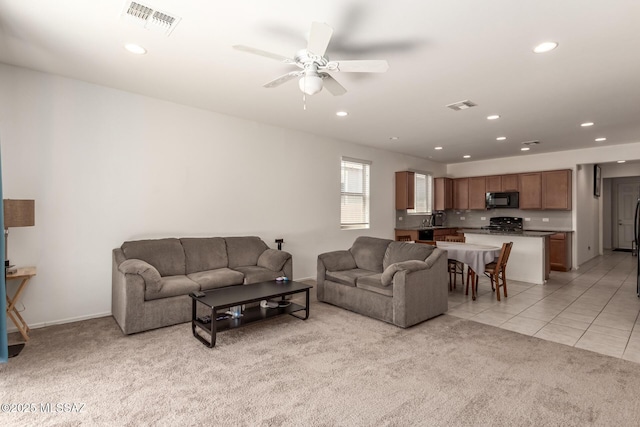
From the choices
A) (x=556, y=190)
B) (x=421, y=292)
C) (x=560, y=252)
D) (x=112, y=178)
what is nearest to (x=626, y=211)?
(x=556, y=190)

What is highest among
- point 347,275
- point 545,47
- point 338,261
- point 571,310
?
point 545,47

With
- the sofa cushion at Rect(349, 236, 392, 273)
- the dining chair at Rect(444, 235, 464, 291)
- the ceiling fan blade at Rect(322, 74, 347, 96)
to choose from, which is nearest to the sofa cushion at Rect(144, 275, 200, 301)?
the sofa cushion at Rect(349, 236, 392, 273)

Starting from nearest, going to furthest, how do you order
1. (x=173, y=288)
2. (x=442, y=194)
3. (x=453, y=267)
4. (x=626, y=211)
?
1. (x=173, y=288)
2. (x=453, y=267)
3. (x=442, y=194)
4. (x=626, y=211)

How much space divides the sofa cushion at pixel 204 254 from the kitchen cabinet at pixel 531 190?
7.03 m

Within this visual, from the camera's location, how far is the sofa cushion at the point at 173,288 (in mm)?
3404

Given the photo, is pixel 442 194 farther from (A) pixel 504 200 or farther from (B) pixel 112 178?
(B) pixel 112 178

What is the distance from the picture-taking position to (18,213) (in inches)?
117

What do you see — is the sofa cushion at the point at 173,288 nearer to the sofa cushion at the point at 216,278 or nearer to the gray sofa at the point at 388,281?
the sofa cushion at the point at 216,278

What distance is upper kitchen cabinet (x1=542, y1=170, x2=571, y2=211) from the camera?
7180mm

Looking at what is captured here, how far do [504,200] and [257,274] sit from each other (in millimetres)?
6680

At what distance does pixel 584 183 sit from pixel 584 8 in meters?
7.27

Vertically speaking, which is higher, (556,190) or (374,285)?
(556,190)

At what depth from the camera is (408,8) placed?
231 centimetres

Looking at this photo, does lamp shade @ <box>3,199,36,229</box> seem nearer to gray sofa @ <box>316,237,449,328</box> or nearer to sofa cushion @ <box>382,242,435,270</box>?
gray sofa @ <box>316,237,449,328</box>
